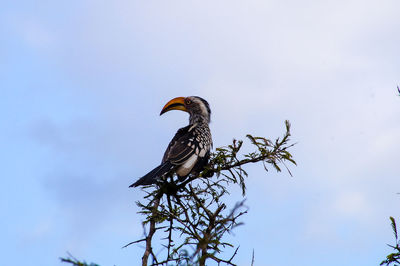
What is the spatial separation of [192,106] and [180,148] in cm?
217

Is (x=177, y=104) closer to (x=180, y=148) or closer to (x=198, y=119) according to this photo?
(x=198, y=119)

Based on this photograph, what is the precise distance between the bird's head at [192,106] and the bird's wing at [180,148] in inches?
53.6

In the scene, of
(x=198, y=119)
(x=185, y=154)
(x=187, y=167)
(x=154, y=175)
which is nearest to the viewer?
(x=154, y=175)

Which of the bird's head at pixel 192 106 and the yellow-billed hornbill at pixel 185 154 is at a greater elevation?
the bird's head at pixel 192 106

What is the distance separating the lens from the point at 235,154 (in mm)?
4766

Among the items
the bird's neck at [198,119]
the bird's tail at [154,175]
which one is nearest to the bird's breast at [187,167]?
the bird's tail at [154,175]

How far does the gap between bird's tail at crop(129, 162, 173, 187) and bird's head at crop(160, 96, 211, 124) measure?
95.0 inches

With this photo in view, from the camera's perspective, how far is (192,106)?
7.86 meters

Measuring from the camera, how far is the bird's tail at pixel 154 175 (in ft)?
15.5

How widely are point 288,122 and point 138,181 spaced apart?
1611mm

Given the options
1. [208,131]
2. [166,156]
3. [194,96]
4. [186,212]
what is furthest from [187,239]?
[194,96]

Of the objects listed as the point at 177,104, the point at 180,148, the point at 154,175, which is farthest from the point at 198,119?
the point at 154,175

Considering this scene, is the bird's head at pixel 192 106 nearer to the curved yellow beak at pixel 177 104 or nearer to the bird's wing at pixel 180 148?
the curved yellow beak at pixel 177 104

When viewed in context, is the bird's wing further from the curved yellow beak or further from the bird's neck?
the curved yellow beak
